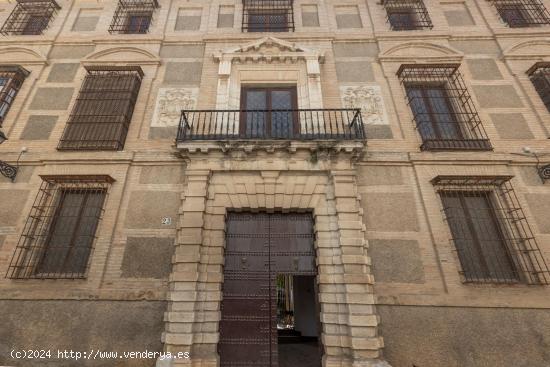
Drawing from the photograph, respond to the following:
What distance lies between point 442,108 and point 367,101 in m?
1.99

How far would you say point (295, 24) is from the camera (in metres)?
9.07

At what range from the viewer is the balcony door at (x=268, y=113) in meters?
6.93

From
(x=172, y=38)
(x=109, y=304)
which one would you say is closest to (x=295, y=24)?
(x=172, y=38)

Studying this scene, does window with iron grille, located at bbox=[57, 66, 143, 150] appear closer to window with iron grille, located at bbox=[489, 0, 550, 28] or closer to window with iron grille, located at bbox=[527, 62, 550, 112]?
window with iron grille, located at bbox=[527, 62, 550, 112]

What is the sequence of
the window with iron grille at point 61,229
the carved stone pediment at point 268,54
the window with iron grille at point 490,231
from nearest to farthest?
the window with iron grille at point 490,231 → the window with iron grille at point 61,229 → the carved stone pediment at point 268,54

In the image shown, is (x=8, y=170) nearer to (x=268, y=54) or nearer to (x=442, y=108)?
(x=268, y=54)

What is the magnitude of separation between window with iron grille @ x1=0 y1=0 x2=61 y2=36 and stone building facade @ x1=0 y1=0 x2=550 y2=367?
29 cm

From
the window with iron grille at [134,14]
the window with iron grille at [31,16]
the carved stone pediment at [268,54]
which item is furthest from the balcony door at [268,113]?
the window with iron grille at [31,16]

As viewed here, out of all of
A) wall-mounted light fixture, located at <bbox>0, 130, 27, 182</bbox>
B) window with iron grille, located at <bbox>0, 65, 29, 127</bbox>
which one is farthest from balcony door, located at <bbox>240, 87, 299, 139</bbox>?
window with iron grille, located at <bbox>0, 65, 29, 127</bbox>

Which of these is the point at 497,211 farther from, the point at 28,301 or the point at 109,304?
the point at 28,301

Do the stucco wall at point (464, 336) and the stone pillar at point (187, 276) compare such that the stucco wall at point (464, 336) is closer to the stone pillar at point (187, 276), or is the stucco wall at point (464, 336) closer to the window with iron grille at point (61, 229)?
the stone pillar at point (187, 276)

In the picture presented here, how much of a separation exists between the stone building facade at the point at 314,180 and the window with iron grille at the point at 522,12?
0.07m

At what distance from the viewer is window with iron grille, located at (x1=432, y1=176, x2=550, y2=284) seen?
5.39 m

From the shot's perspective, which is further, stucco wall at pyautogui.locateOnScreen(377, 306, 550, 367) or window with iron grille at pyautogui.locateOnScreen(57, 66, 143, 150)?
window with iron grille at pyautogui.locateOnScreen(57, 66, 143, 150)
